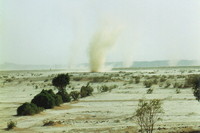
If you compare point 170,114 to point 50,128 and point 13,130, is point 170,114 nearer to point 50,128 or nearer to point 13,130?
point 50,128

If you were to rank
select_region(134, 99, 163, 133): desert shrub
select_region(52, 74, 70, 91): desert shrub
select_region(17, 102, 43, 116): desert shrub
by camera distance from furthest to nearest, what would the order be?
select_region(52, 74, 70, 91): desert shrub, select_region(17, 102, 43, 116): desert shrub, select_region(134, 99, 163, 133): desert shrub

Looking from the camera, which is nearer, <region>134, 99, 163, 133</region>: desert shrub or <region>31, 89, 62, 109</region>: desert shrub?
<region>134, 99, 163, 133</region>: desert shrub

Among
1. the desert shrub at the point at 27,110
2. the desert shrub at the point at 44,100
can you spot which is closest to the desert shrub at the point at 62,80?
the desert shrub at the point at 44,100

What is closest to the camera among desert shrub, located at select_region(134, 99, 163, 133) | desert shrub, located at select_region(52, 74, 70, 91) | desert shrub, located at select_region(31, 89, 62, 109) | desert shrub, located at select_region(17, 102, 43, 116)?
desert shrub, located at select_region(134, 99, 163, 133)

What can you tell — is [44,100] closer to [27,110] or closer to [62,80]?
[27,110]

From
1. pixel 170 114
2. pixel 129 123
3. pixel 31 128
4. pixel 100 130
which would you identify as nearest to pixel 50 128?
pixel 31 128

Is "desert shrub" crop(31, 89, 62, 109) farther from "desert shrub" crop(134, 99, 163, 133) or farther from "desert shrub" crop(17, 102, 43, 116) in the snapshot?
"desert shrub" crop(134, 99, 163, 133)

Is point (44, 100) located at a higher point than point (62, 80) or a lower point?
lower

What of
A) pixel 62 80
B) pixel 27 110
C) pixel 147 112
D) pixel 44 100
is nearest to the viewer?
pixel 147 112

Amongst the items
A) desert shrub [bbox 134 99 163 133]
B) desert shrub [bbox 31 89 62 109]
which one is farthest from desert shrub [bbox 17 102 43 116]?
desert shrub [bbox 134 99 163 133]

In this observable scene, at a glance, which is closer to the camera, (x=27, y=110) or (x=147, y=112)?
(x=147, y=112)

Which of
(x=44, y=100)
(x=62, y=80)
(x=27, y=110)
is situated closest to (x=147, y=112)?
(x=27, y=110)

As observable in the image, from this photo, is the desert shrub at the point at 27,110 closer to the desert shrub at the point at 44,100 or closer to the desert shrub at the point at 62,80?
the desert shrub at the point at 44,100
